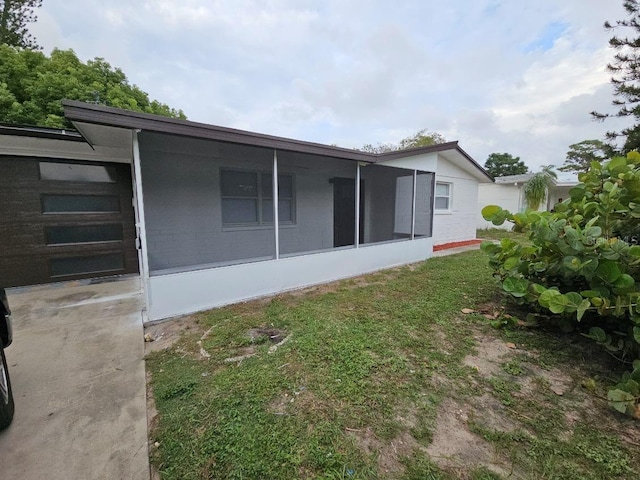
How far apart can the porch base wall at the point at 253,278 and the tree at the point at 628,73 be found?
34.2 feet

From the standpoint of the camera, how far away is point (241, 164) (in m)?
5.83

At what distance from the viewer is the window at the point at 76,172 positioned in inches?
191

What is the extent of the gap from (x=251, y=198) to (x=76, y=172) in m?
3.17

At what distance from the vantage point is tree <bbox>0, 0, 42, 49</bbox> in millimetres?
10695

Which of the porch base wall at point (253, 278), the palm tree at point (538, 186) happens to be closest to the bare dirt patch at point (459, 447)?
the porch base wall at point (253, 278)

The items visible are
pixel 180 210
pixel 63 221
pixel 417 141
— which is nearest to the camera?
pixel 63 221

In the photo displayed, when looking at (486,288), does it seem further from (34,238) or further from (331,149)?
(34,238)

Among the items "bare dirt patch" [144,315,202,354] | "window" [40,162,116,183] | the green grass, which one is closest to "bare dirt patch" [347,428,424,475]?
"bare dirt patch" [144,315,202,354]

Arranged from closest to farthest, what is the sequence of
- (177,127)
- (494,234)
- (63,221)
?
1. (177,127)
2. (63,221)
3. (494,234)

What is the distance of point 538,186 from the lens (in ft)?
42.6

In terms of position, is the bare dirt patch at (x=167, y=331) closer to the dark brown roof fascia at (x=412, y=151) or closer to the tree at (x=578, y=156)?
the dark brown roof fascia at (x=412, y=151)

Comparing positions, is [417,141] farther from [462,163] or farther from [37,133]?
[37,133]

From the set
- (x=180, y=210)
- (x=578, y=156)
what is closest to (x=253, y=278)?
(x=180, y=210)

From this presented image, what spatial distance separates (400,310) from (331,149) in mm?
2920
